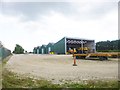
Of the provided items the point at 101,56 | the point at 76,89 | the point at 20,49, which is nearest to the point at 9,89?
the point at 76,89

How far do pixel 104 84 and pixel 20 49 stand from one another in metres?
117

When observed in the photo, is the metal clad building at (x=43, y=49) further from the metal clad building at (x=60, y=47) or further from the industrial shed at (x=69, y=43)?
the industrial shed at (x=69, y=43)

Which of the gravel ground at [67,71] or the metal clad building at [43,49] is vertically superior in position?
the metal clad building at [43,49]

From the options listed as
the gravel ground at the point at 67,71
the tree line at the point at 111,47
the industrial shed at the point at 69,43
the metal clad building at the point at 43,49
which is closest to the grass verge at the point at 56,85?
the gravel ground at the point at 67,71

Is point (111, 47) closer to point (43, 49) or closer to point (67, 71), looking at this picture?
point (43, 49)

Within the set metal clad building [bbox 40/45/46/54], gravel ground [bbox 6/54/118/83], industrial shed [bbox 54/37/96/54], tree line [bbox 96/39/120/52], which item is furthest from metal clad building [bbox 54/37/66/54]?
gravel ground [bbox 6/54/118/83]

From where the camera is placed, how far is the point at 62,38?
81.9m

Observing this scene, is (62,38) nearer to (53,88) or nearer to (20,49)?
(20,49)

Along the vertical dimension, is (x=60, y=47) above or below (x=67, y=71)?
above

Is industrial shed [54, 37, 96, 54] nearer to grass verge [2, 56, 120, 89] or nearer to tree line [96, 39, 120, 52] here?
tree line [96, 39, 120, 52]

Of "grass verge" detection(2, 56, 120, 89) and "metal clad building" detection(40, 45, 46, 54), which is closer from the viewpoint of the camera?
"grass verge" detection(2, 56, 120, 89)

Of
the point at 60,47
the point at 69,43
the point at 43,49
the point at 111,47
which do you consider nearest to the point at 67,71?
the point at 60,47

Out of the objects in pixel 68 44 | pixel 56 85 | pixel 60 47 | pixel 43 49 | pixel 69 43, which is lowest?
pixel 56 85

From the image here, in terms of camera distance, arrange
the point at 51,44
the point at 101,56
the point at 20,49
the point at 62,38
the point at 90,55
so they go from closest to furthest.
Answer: the point at 101,56
the point at 90,55
the point at 62,38
the point at 51,44
the point at 20,49
